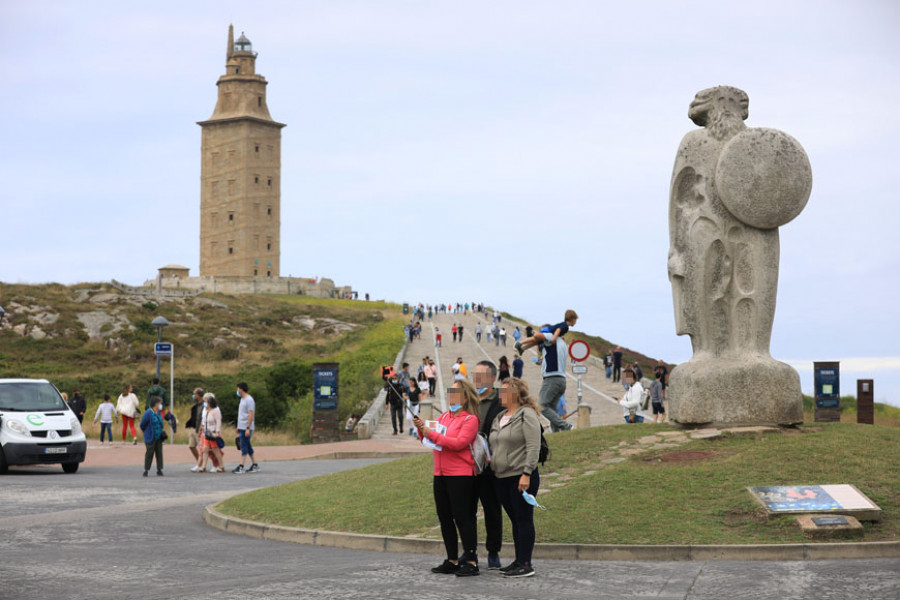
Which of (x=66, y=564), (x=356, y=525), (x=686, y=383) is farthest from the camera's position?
(x=686, y=383)

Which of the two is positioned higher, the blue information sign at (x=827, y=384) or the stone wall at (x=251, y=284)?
the stone wall at (x=251, y=284)

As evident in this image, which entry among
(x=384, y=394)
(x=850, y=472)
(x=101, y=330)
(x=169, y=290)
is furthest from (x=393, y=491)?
(x=169, y=290)

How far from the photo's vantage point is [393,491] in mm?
13172

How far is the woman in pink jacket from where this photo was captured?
358 inches

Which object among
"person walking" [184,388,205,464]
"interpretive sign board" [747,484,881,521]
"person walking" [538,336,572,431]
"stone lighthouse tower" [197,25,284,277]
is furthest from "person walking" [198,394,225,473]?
"stone lighthouse tower" [197,25,284,277]

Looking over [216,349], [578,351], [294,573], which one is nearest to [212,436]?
[578,351]

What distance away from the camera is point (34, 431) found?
806 inches

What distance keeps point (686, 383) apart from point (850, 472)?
2.87 metres

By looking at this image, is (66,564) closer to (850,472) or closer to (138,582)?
(138,582)

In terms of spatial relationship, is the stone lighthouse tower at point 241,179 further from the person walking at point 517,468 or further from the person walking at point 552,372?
the person walking at point 517,468

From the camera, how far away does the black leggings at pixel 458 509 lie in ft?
30.1

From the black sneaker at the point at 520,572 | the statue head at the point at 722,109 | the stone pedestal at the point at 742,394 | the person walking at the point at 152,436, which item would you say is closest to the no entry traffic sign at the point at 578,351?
the stone pedestal at the point at 742,394

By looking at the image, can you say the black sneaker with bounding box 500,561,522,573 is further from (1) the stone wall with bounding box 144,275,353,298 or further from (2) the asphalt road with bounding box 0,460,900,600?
(1) the stone wall with bounding box 144,275,353,298

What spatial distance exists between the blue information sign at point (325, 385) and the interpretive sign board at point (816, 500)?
60.3ft
